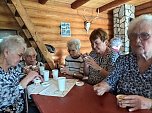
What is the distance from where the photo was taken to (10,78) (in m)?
1.63

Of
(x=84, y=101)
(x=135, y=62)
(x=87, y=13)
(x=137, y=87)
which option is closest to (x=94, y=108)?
(x=84, y=101)

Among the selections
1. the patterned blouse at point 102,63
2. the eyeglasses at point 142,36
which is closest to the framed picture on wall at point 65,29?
the patterned blouse at point 102,63

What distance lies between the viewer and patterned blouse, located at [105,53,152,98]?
134 cm

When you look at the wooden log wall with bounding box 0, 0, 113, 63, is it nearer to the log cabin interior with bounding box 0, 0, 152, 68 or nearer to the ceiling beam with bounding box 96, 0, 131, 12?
the log cabin interior with bounding box 0, 0, 152, 68

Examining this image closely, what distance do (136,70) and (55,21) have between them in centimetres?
375

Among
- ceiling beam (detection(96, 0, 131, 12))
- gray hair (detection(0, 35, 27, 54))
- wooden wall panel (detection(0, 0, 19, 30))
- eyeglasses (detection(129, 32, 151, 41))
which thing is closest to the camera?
eyeglasses (detection(129, 32, 151, 41))

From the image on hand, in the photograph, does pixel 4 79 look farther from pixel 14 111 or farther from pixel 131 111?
pixel 131 111

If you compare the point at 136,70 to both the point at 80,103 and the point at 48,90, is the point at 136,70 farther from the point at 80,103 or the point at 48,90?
the point at 48,90

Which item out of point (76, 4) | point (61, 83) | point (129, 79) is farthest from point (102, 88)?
point (76, 4)

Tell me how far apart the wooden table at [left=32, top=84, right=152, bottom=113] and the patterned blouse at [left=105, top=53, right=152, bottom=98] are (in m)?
0.11

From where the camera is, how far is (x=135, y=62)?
146 centimetres

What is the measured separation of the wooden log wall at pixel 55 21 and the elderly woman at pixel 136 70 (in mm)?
3274

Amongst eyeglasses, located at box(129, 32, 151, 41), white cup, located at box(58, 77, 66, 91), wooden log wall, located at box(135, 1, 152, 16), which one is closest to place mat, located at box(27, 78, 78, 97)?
white cup, located at box(58, 77, 66, 91)

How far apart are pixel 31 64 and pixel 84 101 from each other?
179 cm
